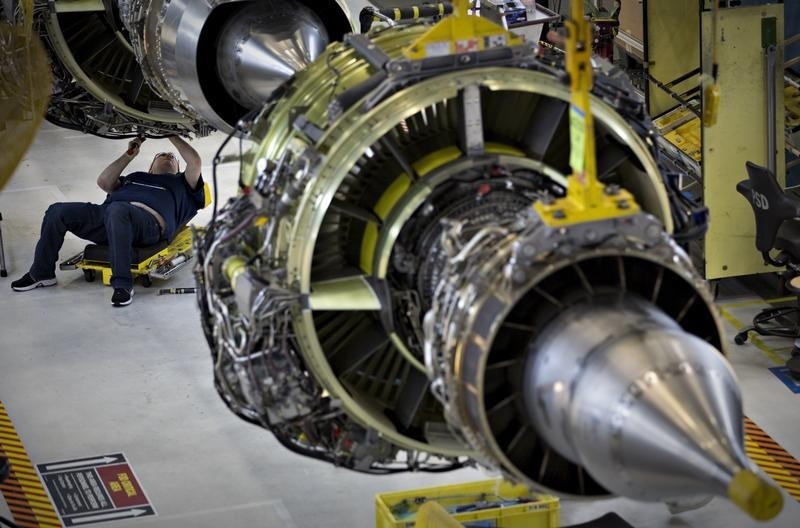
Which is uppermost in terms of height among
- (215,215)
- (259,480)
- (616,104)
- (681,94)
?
(616,104)

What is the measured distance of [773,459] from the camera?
11.0m

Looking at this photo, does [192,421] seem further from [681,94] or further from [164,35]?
[681,94]

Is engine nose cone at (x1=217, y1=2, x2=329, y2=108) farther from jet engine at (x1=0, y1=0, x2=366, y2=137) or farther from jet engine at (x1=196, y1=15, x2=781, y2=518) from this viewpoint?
jet engine at (x1=196, y1=15, x2=781, y2=518)

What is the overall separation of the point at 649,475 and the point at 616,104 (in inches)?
97.8

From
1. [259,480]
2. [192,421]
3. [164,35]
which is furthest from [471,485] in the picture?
[164,35]

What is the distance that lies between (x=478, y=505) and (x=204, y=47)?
350cm

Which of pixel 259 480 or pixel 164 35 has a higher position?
pixel 164 35

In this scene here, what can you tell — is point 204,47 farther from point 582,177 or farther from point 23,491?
point 582,177

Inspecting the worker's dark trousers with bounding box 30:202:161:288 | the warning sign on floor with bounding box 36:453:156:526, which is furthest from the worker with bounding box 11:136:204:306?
the warning sign on floor with bounding box 36:453:156:526

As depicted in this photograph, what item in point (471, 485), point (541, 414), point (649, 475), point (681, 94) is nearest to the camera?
point (649, 475)

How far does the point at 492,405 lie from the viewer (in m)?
6.18

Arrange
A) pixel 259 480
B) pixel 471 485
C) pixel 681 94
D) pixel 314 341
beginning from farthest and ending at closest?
1. pixel 681 94
2. pixel 259 480
3. pixel 471 485
4. pixel 314 341

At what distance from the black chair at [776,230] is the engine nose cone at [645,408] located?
22.1 feet

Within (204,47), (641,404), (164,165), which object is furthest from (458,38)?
(164,165)
